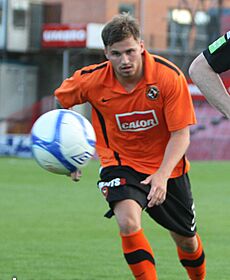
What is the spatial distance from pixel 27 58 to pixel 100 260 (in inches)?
1386

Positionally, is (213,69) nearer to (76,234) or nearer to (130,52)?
(130,52)

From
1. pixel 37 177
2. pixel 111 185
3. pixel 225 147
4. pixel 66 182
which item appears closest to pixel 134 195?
pixel 111 185

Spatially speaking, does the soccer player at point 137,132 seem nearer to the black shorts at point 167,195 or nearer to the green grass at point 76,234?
the black shorts at point 167,195

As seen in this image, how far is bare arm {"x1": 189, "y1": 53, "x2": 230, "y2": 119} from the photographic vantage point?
5559 mm

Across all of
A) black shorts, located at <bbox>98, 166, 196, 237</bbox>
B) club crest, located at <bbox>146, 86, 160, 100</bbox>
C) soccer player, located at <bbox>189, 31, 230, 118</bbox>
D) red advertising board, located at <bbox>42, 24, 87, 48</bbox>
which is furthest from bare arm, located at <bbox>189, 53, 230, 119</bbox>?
red advertising board, located at <bbox>42, 24, 87, 48</bbox>

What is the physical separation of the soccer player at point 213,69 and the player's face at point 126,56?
1208 mm

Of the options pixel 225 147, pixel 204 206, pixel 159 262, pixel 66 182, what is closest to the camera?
pixel 159 262

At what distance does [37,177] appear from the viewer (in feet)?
72.5

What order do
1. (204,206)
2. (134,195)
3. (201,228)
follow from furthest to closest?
(204,206) < (201,228) < (134,195)

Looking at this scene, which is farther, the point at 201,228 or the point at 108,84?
the point at 201,228

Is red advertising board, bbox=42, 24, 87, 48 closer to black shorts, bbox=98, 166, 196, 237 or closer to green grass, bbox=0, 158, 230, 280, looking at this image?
green grass, bbox=0, 158, 230, 280

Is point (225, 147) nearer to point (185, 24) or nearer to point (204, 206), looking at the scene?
point (185, 24)

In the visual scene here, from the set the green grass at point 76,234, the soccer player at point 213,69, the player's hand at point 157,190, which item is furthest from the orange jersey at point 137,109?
the green grass at point 76,234

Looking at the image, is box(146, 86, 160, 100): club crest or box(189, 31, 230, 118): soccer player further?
box(146, 86, 160, 100): club crest
